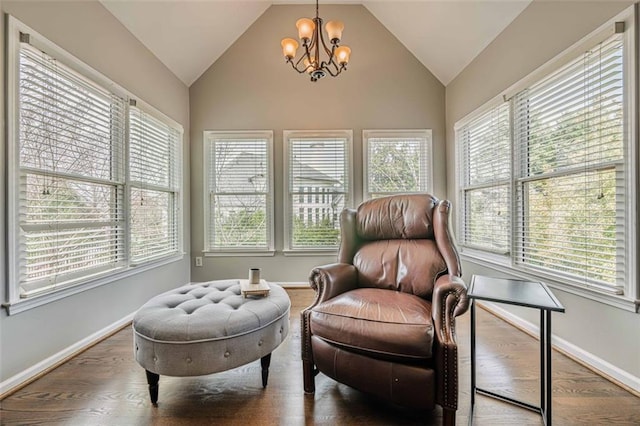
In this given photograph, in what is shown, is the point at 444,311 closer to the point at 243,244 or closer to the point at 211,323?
the point at 211,323

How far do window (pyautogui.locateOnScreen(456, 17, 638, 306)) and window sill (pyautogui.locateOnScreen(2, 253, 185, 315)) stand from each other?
134 inches

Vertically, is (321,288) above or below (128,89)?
below

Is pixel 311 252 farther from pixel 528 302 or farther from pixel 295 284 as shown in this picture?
pixel 528 302

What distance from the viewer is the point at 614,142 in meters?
1.62

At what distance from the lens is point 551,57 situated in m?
2.02

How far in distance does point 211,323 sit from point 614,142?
2.50m

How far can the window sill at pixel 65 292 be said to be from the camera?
1558 millimetres

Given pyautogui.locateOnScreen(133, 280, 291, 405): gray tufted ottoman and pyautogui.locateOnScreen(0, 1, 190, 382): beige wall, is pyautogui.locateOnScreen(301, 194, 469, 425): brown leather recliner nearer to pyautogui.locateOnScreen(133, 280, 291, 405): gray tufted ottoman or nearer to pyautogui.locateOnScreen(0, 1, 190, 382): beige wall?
pyautogui.locateOnScreen(133, 280, 291, 405): gray tufted ottoman

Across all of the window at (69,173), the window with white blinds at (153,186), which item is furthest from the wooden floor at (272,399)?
the window with white blinds at (153,186)


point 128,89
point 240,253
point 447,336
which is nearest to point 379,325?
point 447,336

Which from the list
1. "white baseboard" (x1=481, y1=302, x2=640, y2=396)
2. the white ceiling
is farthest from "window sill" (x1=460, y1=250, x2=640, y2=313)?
the white ceiling

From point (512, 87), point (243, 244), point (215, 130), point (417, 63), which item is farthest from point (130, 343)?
point (417, 63)

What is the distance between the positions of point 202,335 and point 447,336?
1138 mm

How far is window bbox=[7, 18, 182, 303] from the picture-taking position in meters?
1.59
